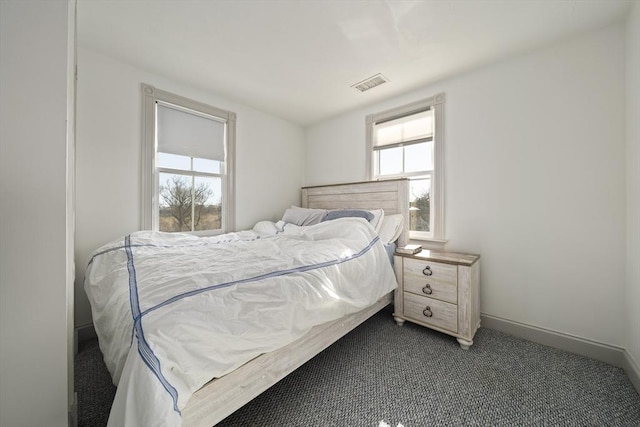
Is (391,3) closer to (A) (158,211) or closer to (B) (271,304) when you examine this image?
(B) (271,304)

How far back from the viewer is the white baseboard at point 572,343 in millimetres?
1581

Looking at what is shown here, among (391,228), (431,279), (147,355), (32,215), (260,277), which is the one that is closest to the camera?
(32,215)

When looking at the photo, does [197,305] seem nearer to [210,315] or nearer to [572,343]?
[210,315]

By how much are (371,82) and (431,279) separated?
210cm

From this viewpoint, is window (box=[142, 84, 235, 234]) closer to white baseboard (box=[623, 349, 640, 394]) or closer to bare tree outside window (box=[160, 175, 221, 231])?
bare tree outside window (box=[160, 175, 221, 231])

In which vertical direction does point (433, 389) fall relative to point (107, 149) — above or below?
below

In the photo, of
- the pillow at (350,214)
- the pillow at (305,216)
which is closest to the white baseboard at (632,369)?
the pillow at (350,214)

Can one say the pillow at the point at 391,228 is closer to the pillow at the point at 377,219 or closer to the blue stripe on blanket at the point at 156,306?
the pillow at the point at 377,219

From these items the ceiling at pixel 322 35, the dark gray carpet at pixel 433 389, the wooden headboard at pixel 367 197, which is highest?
the ceiling at pixel 322 35

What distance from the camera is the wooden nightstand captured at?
6.23 feet

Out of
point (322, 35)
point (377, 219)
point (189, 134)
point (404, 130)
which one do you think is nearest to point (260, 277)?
point (377, 219)

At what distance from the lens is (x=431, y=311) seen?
2.06 m

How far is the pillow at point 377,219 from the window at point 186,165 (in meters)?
1.75

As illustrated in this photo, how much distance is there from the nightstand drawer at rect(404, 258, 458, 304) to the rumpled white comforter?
0.39m
